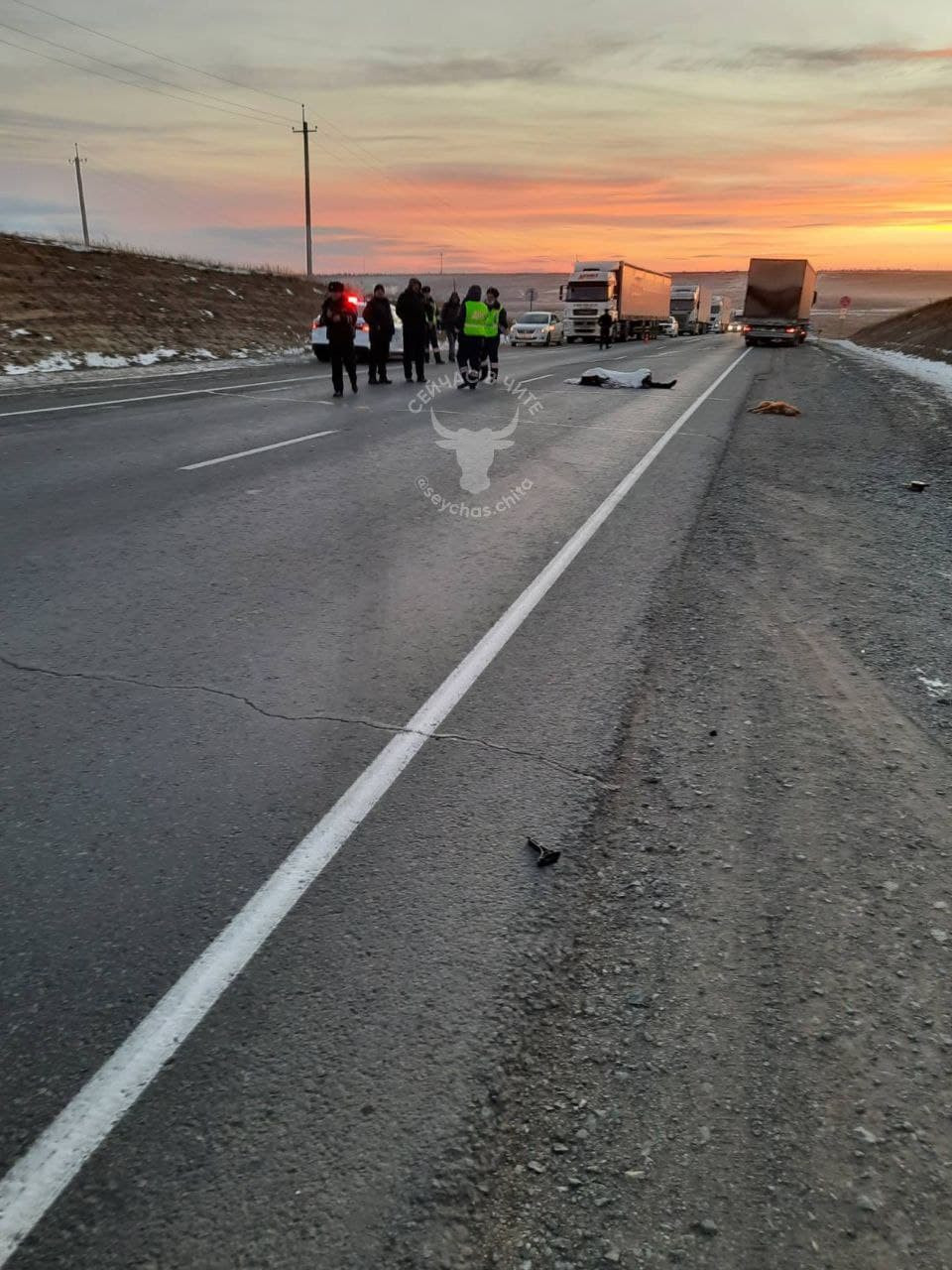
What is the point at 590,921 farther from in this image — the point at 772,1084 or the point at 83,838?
the point at 83,838

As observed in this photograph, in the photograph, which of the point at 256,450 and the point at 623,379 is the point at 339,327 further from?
the point at 623,379

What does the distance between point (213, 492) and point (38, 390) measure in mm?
9358

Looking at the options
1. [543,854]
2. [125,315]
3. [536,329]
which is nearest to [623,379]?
[125,315]

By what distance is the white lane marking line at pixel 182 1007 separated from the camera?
1.89 meters

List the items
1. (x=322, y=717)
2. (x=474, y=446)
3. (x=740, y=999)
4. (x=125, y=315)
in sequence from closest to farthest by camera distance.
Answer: (x=740, y=999), (x=322, y=717), (x=474, y=446), (x=125, y=315)

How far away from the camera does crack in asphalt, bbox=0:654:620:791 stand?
3.62 m

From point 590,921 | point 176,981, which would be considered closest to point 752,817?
point 590,921

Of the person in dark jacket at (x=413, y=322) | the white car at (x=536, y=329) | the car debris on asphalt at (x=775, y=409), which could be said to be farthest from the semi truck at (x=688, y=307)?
the car debris on asphalt at (x=775, y=409)

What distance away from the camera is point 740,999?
2.44m

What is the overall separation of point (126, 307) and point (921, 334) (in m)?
35.3

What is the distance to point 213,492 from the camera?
26.5 ft

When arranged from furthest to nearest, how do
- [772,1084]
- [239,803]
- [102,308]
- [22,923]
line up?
[102,308] → [239,803] → [22,923] → [772,1084]

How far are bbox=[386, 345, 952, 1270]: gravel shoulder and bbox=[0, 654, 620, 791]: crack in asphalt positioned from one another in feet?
0.90

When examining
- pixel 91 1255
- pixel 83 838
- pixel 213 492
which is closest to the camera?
pixel 91 1255
